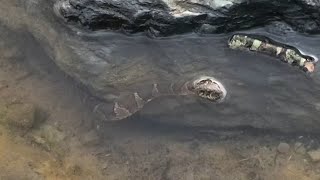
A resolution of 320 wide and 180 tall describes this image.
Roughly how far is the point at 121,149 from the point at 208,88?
99 centimetres

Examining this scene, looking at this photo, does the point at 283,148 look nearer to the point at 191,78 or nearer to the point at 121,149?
the point at 191,78

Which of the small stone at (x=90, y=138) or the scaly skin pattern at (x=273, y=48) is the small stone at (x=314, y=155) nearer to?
the scaly skin pattern at (x=273, y=48)

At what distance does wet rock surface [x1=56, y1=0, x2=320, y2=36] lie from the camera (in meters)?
4.50

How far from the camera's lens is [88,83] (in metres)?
4.70

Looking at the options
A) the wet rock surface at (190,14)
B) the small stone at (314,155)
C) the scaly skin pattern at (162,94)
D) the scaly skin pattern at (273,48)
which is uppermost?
the wet rock surface at (190,14)

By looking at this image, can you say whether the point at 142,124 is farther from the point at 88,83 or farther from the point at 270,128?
the point at 270,128

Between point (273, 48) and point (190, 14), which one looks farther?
point (273, 48)

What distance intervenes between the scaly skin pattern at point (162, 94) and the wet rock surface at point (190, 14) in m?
0.49

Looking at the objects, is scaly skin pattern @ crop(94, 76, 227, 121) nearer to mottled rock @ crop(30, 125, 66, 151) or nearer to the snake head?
the snake head

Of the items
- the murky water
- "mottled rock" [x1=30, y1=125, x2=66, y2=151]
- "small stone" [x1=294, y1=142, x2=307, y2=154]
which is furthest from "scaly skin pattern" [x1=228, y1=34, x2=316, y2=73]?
"mottled rock" [x1=30, y1=125, x2=66, y2=151]

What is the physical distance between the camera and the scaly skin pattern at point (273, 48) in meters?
4.59

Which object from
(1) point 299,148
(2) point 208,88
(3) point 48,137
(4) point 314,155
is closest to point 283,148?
(1) point 299,148

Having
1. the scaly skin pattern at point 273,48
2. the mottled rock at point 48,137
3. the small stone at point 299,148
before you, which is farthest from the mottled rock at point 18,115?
the small stone at point 299,148

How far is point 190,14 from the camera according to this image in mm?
4512
